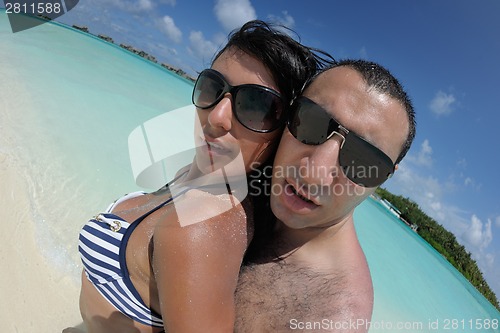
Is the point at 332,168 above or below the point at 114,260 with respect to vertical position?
above

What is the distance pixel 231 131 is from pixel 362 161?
58 centimetres

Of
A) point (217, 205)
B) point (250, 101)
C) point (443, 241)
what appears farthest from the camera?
point (443, 241)

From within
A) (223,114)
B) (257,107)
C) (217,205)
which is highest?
(257,107)

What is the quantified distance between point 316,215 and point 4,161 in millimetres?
4797

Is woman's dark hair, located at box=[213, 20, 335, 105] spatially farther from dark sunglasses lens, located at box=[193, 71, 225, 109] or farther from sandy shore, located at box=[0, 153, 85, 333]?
sandy shore, located at box=[0, 153, 85, 333]

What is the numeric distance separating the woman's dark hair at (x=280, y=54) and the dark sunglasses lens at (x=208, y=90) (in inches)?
7.0

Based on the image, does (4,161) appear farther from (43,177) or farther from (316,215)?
(316,215)

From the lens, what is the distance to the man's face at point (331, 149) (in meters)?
1.54

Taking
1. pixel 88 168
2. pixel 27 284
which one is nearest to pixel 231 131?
pixel 27 284

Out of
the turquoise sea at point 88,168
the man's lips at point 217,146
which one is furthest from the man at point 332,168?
the turquoise sea at point 88,168

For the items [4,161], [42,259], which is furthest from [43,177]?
[42,259]

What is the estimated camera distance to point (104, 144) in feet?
27.3

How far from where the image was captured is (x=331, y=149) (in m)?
1.58

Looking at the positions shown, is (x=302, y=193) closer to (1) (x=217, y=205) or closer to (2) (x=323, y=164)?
(2) (x=323, y=164)
